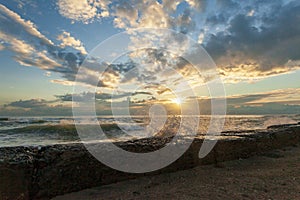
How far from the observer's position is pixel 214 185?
5.14 metres


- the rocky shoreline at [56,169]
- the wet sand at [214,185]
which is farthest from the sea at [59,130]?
the rocky shoreline at [56,169]

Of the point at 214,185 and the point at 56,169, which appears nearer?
the point at 56,169

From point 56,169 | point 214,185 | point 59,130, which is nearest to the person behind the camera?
point 56,169

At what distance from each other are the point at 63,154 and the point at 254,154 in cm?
628

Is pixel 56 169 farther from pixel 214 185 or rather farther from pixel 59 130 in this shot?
pixel 59 130

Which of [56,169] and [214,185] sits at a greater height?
[56,169]

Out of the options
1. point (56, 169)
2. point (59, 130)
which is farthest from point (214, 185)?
point (59, 130)

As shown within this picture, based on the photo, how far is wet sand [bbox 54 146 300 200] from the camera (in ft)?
15.1

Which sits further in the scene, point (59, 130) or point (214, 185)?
point (59, 130)

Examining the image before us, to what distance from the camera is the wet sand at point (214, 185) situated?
15.1 ft

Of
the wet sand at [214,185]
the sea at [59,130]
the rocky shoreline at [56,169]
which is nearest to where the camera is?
the rocky shoreline at [56,169]

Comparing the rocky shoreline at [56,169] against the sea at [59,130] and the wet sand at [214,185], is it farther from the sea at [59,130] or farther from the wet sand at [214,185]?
the sea at [59,130]

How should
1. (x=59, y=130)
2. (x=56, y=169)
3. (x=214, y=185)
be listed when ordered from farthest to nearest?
1. (x=59, y=130)
2. (x=214, y=185)
3. (x=56, y=169)

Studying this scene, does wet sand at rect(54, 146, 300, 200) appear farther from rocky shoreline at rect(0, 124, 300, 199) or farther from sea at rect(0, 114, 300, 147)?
sea at rect(0, 114, 300, 147)
